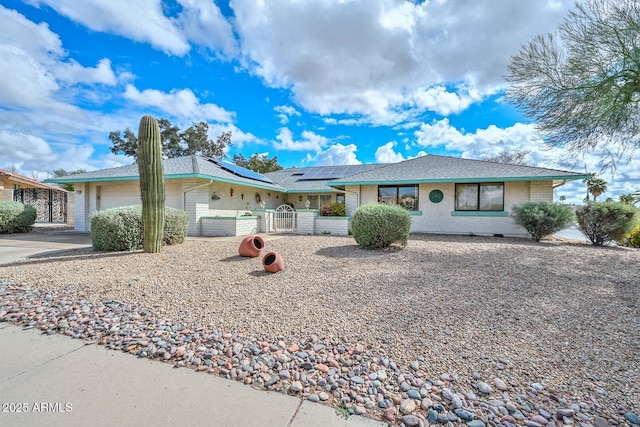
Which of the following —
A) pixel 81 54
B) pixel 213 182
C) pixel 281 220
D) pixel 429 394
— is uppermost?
pixel 81 54

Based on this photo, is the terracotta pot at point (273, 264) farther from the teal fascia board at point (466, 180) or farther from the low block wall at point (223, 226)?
the teal fascia board at point (466, 180)

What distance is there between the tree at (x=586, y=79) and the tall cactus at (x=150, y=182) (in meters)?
11.0

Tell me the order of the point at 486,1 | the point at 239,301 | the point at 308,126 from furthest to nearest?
1. the point at 308,126
2. the point at 486,1
3. the point at 239,301

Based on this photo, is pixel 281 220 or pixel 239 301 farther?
pixel 281 220

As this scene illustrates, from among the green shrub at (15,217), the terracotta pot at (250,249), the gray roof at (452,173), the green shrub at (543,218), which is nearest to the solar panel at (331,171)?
the gray roof at (452,173)

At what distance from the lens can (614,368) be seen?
2621mm

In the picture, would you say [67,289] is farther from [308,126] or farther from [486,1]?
[308,126]

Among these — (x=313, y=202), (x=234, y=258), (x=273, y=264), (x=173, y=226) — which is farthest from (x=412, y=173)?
(x=173, y=226)

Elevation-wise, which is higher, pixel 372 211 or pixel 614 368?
pixel 372 211

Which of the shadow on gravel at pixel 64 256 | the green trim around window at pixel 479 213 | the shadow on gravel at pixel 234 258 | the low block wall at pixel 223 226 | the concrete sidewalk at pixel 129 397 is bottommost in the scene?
the concrete sidewalk at pixel 129 397

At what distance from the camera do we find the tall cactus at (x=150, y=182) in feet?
25.2

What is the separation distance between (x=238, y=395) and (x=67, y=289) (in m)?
4.59

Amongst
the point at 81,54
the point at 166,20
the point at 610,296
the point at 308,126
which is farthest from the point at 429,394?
the point at 308,126

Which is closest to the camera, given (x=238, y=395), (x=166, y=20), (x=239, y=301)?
(x=238, y=395)
